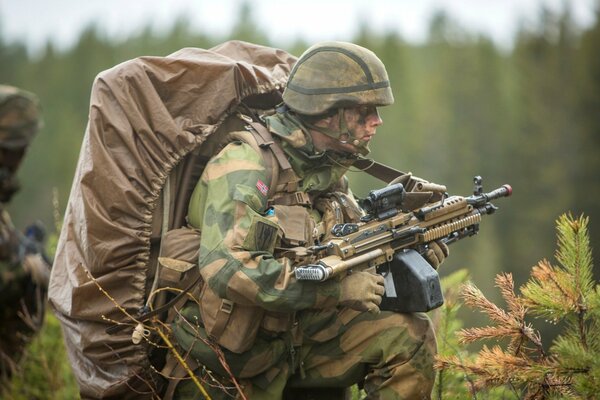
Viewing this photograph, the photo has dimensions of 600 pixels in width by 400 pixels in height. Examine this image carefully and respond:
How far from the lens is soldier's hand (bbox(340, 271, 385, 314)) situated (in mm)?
4762

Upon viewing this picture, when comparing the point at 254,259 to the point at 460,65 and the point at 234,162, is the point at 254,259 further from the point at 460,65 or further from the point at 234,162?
the point at 460,65

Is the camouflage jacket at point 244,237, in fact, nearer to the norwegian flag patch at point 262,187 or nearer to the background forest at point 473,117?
the norwegian flag patch at point 262,187

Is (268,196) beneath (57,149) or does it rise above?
above

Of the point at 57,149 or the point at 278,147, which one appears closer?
the point at 278,147

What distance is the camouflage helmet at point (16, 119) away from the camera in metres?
9.49

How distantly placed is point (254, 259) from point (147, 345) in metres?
1.00

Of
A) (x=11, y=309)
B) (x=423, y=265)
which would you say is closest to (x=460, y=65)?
(x=11, y=309)

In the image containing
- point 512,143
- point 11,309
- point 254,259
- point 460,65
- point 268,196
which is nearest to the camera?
point 254,259

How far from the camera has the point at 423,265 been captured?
5172 millimetres

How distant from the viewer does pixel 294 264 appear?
491cm

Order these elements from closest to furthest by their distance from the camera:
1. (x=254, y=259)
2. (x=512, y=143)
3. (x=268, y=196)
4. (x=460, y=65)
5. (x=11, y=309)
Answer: (x=254, y=259), (x=268, y=196), (x=11, y=309), (x=512, y=143), (x=460, y=65)

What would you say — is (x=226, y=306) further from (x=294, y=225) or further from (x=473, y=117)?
(x=473, y=117)

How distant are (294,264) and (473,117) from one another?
42299 millimetres

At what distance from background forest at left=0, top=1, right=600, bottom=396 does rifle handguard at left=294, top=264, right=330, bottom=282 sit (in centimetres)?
2581
